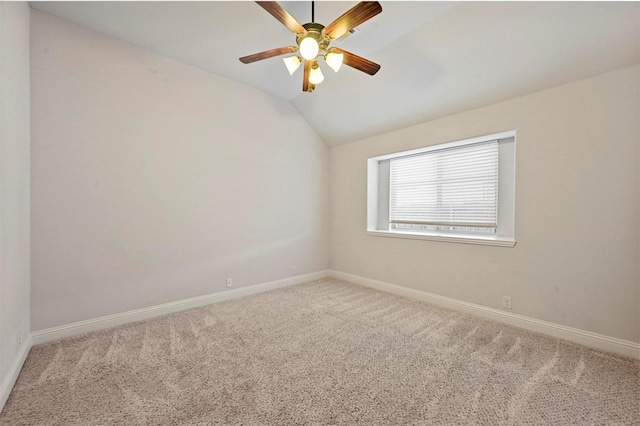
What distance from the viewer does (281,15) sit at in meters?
1.74

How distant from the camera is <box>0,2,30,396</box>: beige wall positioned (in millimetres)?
1714

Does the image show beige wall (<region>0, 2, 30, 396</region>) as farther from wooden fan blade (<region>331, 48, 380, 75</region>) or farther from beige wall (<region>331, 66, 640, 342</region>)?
beige wall (<region>331, 66, 640, 342</region>)

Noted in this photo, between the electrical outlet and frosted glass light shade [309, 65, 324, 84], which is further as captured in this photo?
the electrical outlet

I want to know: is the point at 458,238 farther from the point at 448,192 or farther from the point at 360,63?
the point at 360,63

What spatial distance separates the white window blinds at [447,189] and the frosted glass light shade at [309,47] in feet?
7.78

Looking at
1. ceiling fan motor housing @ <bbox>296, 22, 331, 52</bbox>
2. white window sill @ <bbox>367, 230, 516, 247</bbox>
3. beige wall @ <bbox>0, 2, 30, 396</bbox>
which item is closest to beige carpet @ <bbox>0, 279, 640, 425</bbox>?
beige wall @ <bbox>0, 2, 30, 396</bbox>

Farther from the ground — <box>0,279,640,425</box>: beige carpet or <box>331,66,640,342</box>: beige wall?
<box>331,66,640,342</box>: beige wall

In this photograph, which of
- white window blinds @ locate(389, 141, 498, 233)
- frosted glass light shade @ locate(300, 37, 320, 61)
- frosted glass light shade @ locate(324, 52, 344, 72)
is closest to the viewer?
frosted glass light shade @ locate(300, 37, 320, 61)

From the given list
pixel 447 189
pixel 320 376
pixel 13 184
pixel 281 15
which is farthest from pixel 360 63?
pixel 13 184

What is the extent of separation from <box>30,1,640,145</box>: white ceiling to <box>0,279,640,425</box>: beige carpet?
7.90 feet

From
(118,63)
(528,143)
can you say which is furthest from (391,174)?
(118,63)

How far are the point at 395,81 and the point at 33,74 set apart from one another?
3437mm

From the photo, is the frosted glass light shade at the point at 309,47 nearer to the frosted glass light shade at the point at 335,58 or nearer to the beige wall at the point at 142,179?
the frosted glass light shade at the point at 335,58

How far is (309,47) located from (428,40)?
1.37 metres
